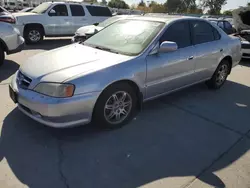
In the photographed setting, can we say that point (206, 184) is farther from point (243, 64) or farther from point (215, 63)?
point (243, 64)

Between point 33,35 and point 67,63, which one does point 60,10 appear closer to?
point 33,35

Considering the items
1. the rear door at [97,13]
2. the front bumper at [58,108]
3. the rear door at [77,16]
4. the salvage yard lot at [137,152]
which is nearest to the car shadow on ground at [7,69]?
the salvage yard lot at [137,152]

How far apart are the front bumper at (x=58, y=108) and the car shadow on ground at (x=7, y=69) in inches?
113

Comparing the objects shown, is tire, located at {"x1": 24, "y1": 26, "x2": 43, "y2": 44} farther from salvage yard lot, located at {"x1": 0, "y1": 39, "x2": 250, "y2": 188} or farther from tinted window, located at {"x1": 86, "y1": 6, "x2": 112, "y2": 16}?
salvage yard lot, located at {"x1": 0, "y1": 39, "x2": 250, "y2": 188}

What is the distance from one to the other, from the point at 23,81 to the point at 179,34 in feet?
8.70

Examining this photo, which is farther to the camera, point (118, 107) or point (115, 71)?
point (118, 107)

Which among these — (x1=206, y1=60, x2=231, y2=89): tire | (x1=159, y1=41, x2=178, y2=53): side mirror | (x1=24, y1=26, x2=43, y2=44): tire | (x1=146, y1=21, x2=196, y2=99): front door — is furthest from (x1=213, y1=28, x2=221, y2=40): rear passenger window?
(x1=24, y1=26, x2=43, y2=44): tire

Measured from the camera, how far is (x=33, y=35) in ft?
34.9

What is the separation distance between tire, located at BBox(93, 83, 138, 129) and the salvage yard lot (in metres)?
0.13

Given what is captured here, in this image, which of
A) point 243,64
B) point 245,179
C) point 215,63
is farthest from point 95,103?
point 243,64

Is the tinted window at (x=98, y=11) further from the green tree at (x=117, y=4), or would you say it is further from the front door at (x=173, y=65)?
the green tree at (x=117, y=4)

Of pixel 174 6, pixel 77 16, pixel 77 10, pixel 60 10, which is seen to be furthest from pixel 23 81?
pixel 174 6

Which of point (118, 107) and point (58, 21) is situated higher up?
point (58, 21)

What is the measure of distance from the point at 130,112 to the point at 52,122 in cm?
121
